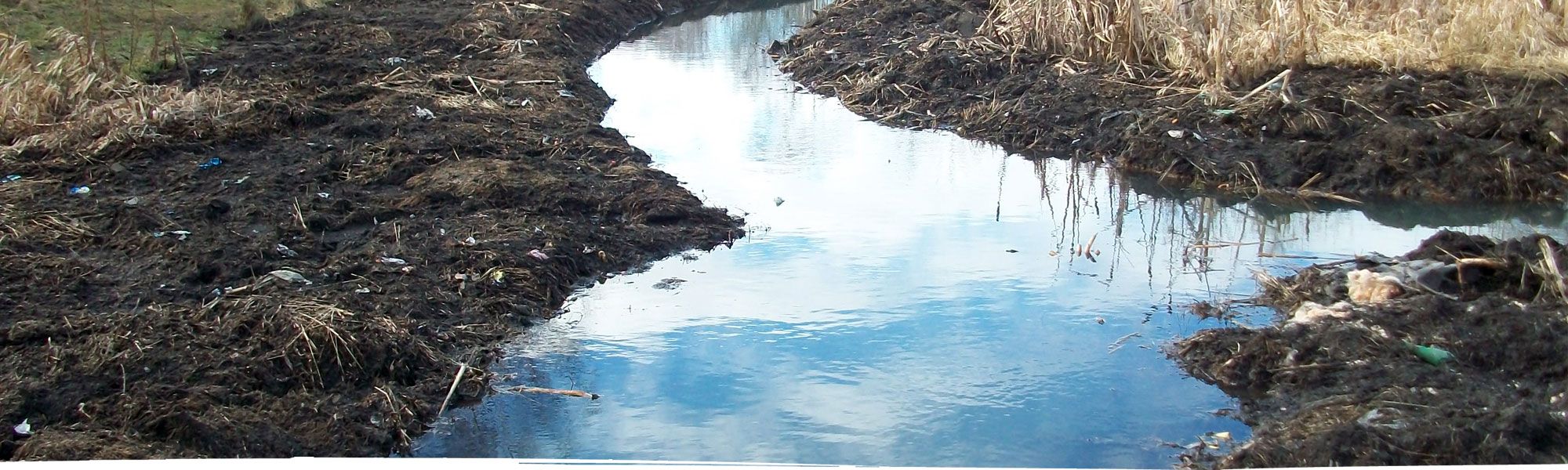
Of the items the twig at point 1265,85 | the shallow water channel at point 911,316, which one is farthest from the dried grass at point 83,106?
the twig at point 1265,85

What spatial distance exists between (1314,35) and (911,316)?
5016 millimetres

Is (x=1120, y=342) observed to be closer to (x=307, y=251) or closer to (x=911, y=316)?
(x=911, y=316)

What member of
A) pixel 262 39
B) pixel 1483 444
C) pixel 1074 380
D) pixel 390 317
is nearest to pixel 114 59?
pixel 262 39

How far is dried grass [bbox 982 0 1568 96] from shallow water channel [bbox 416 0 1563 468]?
1684 mm

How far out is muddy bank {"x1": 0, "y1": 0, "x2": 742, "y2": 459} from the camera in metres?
4.06

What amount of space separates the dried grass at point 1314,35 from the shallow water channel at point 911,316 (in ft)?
5.53

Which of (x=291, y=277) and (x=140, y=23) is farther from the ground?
(x=140, y=23)

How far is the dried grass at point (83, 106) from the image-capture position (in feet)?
22.7

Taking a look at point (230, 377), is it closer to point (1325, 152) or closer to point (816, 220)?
point (816, 220)

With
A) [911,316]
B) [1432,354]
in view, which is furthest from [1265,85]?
[1432,354]

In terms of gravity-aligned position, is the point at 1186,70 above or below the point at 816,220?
above

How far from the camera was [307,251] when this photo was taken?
571 centimetres

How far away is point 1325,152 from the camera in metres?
7.52

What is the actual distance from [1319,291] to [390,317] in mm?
3716
